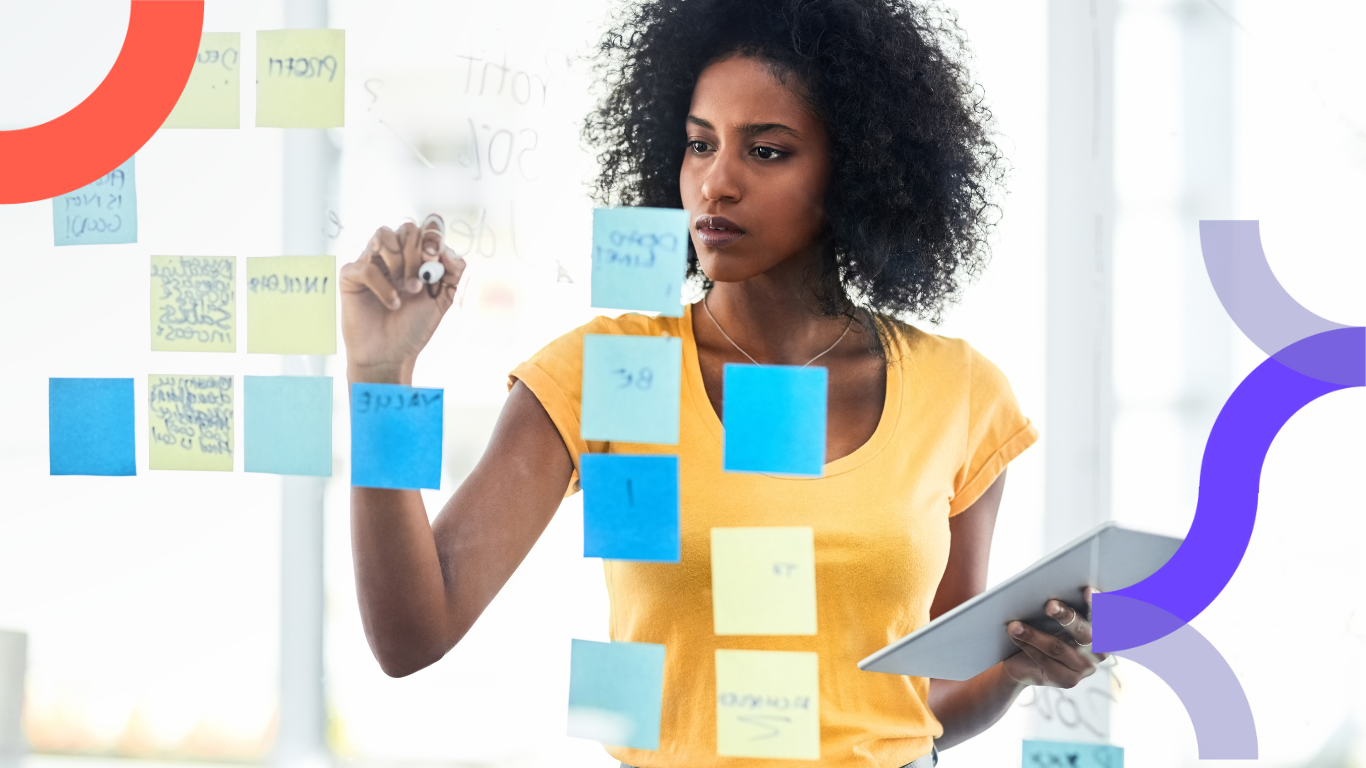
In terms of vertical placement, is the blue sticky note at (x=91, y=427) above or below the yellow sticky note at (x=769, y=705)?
above

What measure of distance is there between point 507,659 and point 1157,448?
2.37 ft

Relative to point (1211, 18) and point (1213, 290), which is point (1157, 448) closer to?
point (1213, 290)

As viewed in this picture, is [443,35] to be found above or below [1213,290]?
above

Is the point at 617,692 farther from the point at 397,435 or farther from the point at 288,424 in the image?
the point at 288,424

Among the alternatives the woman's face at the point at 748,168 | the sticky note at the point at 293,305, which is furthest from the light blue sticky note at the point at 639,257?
the sticky note at the point at 293,305

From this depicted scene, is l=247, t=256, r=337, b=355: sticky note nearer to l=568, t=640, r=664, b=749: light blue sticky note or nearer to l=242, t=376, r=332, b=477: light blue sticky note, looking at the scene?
l=242, t=376, r=332, b=477: light blue sticky note

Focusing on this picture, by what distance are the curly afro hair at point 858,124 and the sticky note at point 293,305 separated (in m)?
0.27

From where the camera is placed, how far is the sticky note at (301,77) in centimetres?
90

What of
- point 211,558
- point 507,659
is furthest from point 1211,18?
point 211,558

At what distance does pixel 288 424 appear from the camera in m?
0.92

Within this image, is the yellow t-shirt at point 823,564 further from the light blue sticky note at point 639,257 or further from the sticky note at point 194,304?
the sticky note at point 194,304

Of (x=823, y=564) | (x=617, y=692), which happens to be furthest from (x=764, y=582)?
(x=617, y=692)

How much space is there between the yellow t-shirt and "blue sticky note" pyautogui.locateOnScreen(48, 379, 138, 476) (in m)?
0.44

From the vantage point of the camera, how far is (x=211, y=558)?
110 cm
